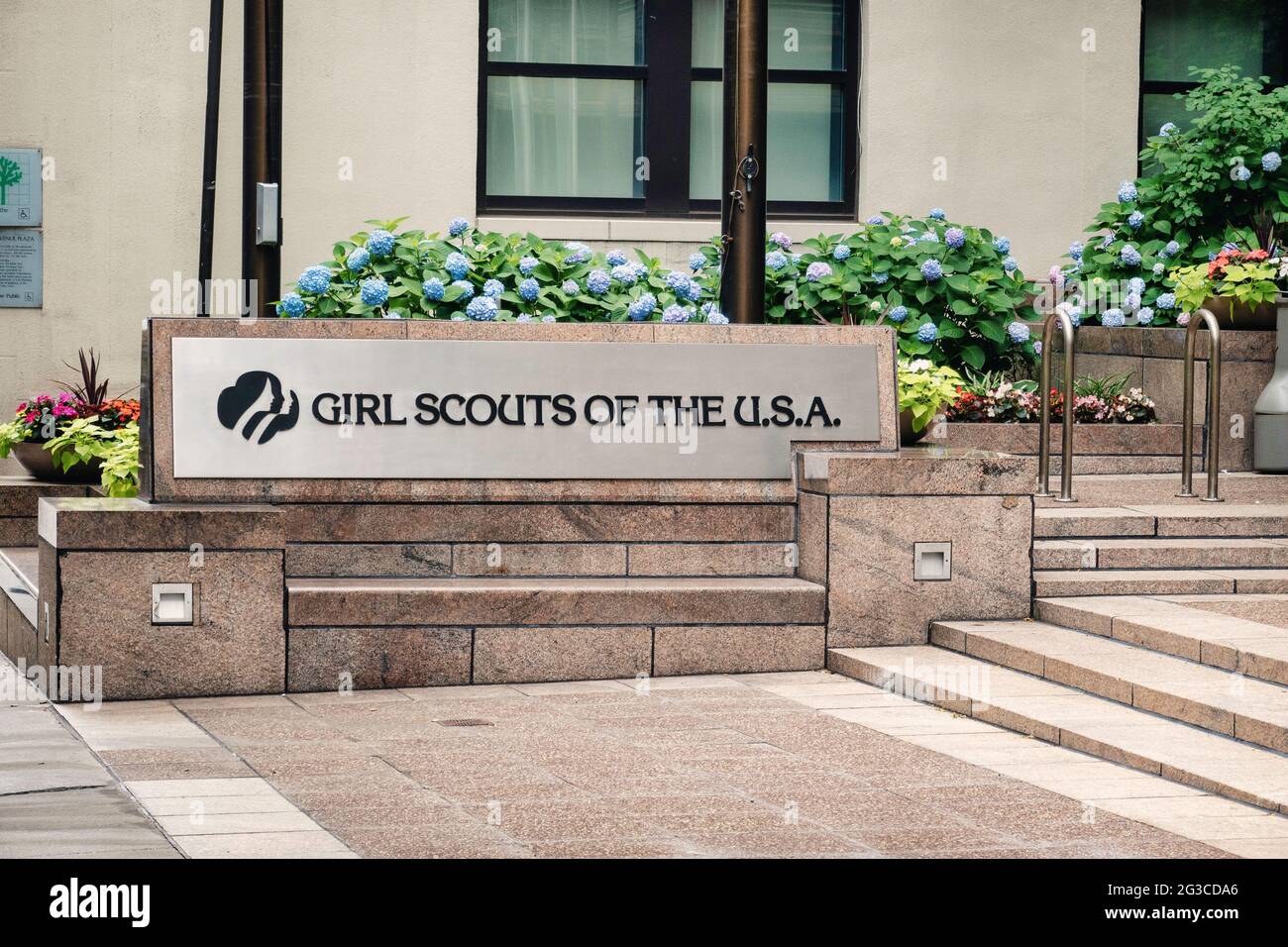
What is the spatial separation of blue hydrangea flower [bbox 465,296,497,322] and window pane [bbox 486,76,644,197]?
4.83 meters

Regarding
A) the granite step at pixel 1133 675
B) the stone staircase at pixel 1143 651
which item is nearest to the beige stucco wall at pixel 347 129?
the stone staircase at pixel 1143 651

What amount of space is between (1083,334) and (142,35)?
7727 mm

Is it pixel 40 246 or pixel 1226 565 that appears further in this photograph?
pixel 40 246

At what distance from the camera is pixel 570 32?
15.6 metres

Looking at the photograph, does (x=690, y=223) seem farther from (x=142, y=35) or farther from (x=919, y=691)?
(x=919, y=691)

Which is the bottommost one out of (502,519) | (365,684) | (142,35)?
(365,684)

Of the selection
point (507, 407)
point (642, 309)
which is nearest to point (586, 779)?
point (507, 407)

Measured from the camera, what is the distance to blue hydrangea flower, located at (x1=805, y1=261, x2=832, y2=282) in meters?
12.8

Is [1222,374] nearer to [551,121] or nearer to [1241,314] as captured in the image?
[1241,314]

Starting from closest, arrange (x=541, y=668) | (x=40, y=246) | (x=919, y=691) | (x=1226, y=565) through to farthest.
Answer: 1. (x=919, y=691)
2. (x=541, y=668)
3. (x=1226, y=565)
4. (x=40, y=246)

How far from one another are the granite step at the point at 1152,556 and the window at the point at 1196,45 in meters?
7.24

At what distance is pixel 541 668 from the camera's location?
29.4 feet

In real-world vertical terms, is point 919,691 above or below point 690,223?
below
